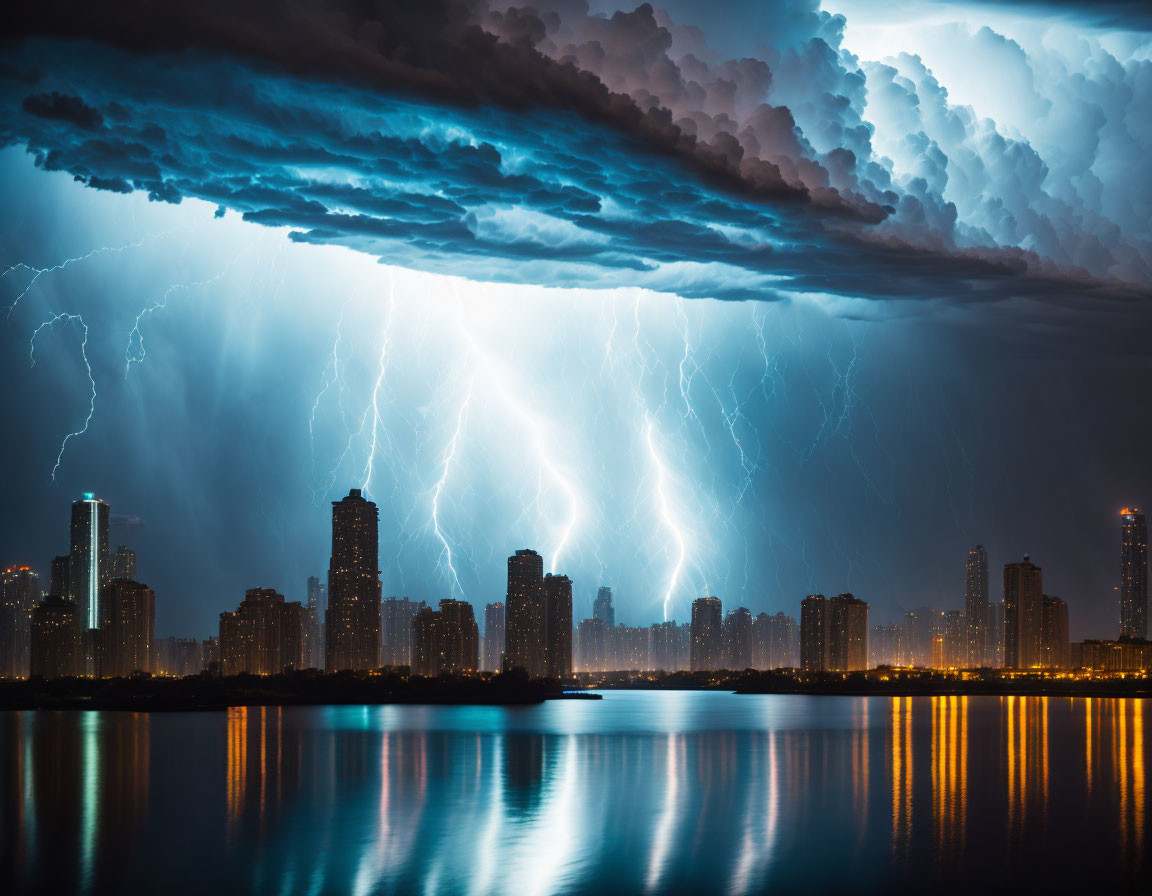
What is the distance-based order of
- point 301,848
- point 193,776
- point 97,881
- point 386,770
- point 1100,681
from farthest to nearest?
point 1100,681
point 386,770
point 193,776
point 301,848
point 97,881

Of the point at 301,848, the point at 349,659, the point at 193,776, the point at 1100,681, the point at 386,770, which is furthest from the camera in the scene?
the point at 1100,681

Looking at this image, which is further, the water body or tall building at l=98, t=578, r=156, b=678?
tall building at l=98, t=578, r=156, b=678

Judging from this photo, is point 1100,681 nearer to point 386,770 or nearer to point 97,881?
point 386,770

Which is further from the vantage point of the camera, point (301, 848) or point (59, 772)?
point (59, 772)

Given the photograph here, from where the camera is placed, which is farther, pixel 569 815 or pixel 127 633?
pixel 127 633

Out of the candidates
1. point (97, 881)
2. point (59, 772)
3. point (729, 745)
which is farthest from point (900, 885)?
point (729, 745)

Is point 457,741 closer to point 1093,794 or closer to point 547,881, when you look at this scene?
point 1093,794

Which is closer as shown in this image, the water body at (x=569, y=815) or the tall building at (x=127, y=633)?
the water body at (x=569, y=815)
